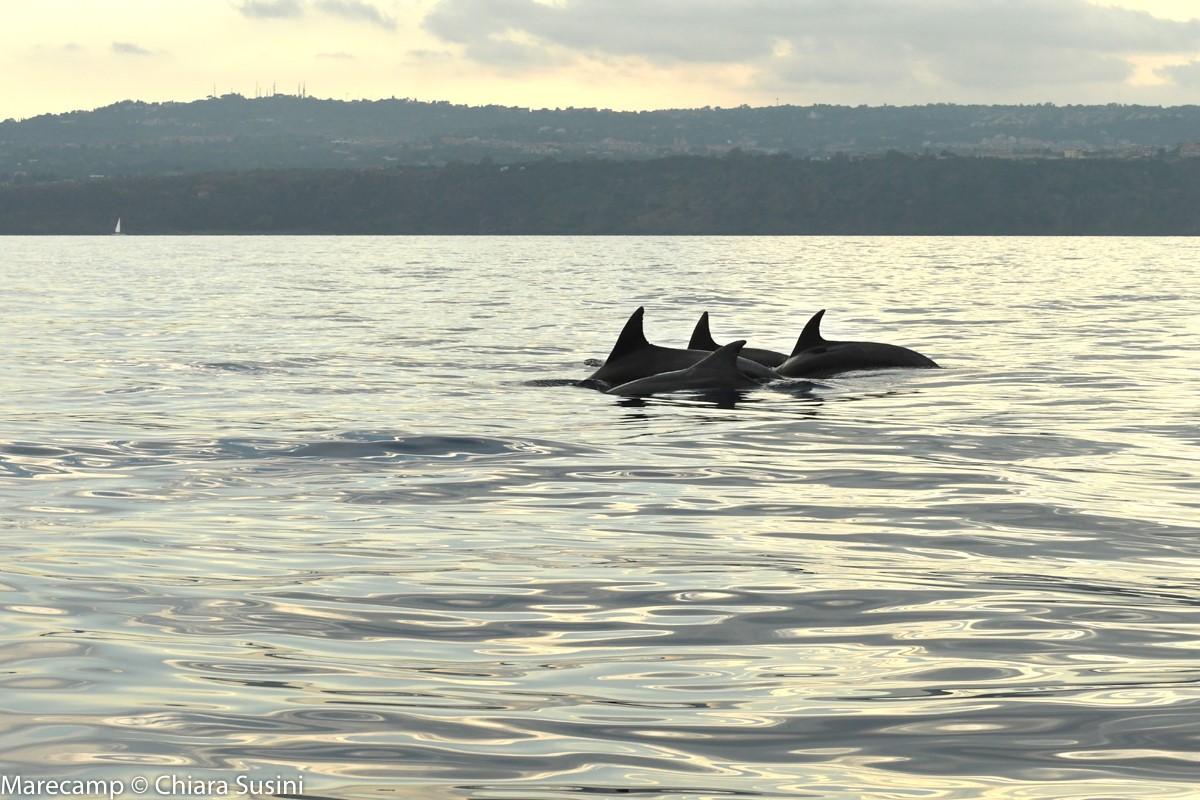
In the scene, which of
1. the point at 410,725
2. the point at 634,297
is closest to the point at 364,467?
the point at 410,725

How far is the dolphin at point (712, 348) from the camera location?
25094mm

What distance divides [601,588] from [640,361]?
1396 centimetres

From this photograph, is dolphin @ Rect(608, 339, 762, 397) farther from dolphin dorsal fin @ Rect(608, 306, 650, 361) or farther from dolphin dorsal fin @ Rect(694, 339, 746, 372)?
dolphin dorsal fin @ Rect(608, 306, 650, 361)

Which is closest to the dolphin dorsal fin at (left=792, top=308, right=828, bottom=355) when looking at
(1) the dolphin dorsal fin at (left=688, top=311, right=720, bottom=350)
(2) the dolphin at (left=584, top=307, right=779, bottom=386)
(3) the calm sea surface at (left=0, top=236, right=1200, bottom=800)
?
(3) the calm sea surface at (left=0, top=236, right=1200, bottom=800)

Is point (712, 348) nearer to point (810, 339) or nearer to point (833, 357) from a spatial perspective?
point (810, 339)

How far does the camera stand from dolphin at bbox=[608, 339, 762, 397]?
22.4 m

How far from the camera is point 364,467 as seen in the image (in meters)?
15.4

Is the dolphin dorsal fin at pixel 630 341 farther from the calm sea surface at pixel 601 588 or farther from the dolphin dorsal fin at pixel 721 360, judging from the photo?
the calm sea surface at pixel 601 588

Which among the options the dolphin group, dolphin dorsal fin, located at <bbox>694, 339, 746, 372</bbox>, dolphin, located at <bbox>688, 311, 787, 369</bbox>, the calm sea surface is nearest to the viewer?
the calm sea surface

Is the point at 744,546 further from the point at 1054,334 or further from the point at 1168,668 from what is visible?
the point at 1054,334

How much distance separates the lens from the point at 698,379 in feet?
74.3

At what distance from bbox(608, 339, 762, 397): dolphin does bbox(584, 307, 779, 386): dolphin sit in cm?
47

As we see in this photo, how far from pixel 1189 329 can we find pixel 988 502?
26928 mm

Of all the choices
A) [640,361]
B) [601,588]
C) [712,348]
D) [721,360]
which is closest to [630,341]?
[640,361]
